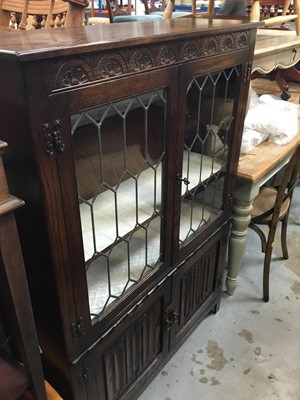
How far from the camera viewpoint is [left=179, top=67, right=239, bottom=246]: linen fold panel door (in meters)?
0.94

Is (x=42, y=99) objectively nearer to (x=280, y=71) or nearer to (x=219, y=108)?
(x=219, y=108)

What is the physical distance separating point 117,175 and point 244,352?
1.03m

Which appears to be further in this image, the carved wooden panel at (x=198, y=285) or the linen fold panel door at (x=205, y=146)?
the carved wooden panel at (x=198, y=285)

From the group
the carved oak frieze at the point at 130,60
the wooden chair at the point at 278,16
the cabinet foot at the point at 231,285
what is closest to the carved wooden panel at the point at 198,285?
the cabinet foot at the point at 231,285

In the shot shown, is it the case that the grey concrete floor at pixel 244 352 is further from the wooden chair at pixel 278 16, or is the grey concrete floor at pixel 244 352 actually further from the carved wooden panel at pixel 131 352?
the wooden chair at pixel 278 16

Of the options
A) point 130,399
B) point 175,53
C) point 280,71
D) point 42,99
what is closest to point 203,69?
point 175,53

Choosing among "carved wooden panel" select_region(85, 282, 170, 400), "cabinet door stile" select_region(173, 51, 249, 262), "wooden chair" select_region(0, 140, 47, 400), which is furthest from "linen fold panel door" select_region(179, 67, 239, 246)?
"wooden chair" select_region(0, 140, 47, 400)

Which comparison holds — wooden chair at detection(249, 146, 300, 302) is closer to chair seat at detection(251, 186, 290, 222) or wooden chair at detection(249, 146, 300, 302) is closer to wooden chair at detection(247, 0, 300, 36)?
chair seat at detection(251, 186, 290, 222)

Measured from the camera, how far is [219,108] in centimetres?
103

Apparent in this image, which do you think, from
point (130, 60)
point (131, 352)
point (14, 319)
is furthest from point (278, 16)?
point (14, 319)

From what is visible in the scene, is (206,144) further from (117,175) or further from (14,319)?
(14,319)

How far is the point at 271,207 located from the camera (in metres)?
1.63

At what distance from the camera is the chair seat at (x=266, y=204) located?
1604 millimetres

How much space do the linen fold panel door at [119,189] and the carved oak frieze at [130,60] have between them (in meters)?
0.06
